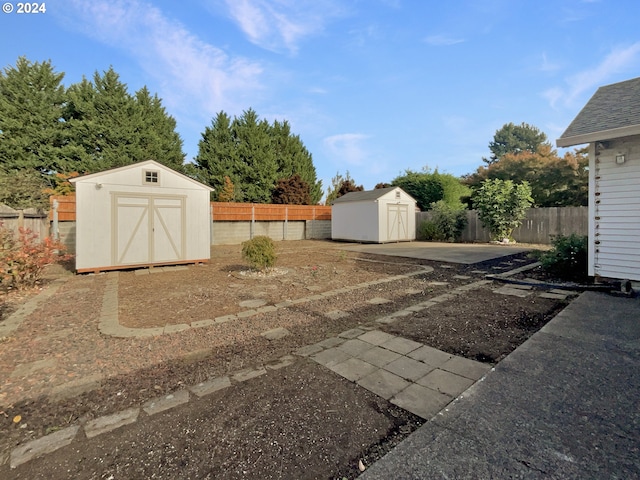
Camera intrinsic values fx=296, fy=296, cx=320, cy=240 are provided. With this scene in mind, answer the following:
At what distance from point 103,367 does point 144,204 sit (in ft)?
19.7

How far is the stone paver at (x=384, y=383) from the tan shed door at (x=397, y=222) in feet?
43.5

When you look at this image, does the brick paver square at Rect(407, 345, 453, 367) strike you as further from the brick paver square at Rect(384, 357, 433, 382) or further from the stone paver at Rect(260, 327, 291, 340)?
the stone paver at Rect(260, 327, 291, 340)

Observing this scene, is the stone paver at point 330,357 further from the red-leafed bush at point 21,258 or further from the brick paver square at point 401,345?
the red-leafed bush at point 21,258

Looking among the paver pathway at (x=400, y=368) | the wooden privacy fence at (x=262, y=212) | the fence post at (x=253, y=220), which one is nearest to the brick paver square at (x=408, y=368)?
the paver pathway at (x=400, y=368)

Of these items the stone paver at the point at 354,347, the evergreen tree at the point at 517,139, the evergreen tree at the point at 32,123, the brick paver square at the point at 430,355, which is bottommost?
the stone paver at the point at 354,347

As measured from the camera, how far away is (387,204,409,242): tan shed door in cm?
1536

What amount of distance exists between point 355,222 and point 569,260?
1089 cm

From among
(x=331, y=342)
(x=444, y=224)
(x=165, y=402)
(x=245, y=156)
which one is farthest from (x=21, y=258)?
(x=245, y=156)

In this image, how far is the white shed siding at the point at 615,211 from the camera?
15.2 ft

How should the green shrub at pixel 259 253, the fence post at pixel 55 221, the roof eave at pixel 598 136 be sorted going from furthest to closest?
the fence post at pixel 55 221, the green shrub at pixel 259 253, the roof eave at pixel 598 136

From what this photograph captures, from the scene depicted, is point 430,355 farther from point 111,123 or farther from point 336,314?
point 111,123

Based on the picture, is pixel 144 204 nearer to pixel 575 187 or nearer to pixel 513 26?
pixel 513 26

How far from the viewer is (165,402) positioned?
2.15 m

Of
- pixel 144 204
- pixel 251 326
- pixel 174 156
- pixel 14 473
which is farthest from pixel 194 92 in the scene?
pixel 174 156
